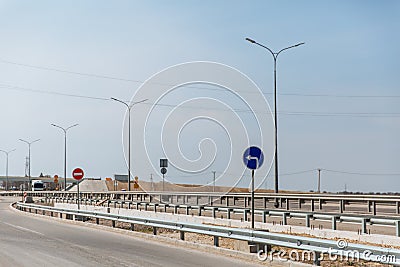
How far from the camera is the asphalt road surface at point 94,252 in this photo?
14.4 metres

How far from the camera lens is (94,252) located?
16.6m

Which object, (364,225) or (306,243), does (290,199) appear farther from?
(306,243)

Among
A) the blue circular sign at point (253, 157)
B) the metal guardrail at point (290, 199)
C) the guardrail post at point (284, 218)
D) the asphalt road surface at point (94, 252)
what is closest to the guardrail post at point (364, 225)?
the guardrail post at point (284, 218)

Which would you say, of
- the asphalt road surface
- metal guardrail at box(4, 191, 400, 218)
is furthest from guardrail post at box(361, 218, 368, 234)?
metal guardrail at box(4, 191, 400, 218)

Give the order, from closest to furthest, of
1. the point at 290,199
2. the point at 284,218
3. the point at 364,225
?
the point at 364,225, the point at 284,218, the point at 290,199

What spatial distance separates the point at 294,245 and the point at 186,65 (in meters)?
16.3

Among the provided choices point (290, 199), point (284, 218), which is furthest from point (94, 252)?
point (290, 199)

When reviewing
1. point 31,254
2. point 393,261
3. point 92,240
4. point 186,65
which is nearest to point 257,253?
point 393,261

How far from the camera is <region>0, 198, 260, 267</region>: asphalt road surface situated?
14.4 metres

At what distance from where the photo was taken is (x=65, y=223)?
31.2 meters

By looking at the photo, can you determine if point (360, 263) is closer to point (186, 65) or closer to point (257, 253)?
point (257, 253)

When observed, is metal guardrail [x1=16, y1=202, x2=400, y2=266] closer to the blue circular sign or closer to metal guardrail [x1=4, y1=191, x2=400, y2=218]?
the blue circular sign

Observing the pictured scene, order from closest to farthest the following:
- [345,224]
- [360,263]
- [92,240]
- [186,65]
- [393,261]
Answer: [393,261], [360,263], [92,240], [345,224], [186,65]

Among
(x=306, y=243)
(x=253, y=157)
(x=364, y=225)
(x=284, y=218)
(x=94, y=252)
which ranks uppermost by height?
(x=253, y=157)
